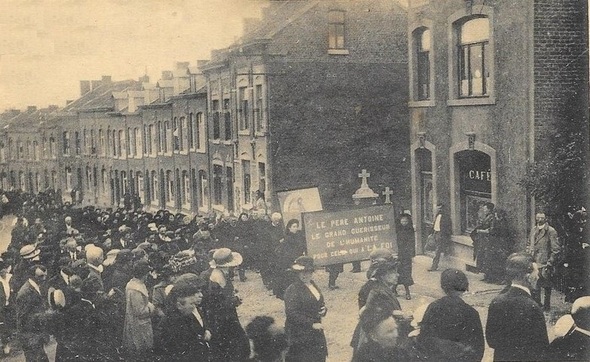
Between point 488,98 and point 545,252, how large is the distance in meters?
2.43

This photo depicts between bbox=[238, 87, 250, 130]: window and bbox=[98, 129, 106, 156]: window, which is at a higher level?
bbox=[238, 87, 250, 130]: window

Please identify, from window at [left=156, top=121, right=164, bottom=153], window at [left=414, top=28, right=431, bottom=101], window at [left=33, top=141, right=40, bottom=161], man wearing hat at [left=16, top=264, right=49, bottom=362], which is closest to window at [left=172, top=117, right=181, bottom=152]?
window at [left=156, top=121, right=164, bottom=153]

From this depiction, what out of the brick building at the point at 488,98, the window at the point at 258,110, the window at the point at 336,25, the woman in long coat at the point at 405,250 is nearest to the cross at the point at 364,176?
the woman in long coat at the point at 405,250

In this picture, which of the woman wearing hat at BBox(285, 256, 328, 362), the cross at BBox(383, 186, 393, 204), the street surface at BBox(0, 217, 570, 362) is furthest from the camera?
the cross at BBox(383, 186, 393, 204)

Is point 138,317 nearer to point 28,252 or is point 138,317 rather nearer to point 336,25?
point 28,252

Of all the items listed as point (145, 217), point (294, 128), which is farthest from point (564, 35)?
point (145, 217)

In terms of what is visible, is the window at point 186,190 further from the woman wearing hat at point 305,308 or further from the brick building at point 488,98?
the brick building at point 488,98

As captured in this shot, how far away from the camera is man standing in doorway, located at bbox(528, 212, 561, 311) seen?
761cm

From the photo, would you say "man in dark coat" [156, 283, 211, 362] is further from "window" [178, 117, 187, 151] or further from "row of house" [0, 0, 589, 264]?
"window" [178, 117, 187, 151]

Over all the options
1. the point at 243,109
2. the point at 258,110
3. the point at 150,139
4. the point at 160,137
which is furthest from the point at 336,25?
the point at 150,139

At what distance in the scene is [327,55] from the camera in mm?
8609

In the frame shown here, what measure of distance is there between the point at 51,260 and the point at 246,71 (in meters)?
3.41

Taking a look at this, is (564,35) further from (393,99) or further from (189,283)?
(189,283)

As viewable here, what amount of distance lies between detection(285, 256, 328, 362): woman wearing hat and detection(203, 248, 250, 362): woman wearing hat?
53cm
